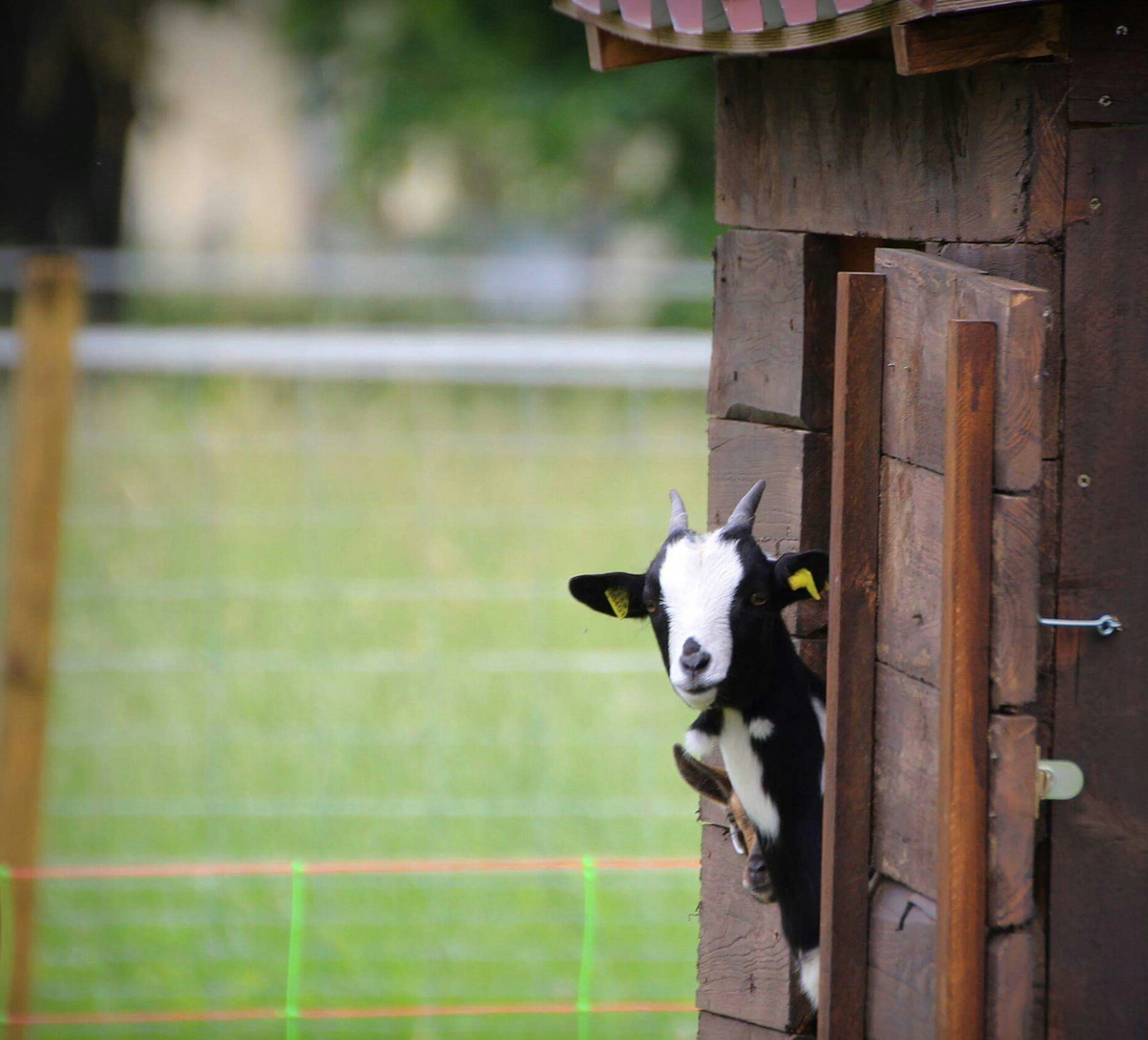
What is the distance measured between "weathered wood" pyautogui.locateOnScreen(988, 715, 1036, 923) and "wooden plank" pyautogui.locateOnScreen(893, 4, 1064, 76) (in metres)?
1.10

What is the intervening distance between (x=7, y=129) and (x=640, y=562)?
1127 centimetres

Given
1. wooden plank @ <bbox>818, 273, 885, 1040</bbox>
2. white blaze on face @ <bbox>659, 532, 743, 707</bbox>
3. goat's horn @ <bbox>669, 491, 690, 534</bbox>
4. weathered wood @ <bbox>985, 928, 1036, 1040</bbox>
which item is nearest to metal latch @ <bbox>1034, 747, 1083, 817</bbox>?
weathered wood @ <bbox>985, 928, 1036, 1040</bbox>

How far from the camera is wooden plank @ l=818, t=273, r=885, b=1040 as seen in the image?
2898 millimetres

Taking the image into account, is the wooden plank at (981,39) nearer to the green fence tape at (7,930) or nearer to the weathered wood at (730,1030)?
the weathered wood at (730,1030)

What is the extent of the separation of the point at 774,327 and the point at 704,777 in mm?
993

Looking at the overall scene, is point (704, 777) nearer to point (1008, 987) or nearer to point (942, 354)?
point (1008, 987)

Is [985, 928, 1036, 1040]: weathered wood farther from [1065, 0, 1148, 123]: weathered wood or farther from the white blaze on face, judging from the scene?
[1065, 0, 1148, 123]: weathered wood

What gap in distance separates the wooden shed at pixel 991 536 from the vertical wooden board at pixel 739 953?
718 mm

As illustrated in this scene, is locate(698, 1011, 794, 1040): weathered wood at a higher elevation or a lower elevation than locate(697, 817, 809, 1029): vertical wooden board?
lower

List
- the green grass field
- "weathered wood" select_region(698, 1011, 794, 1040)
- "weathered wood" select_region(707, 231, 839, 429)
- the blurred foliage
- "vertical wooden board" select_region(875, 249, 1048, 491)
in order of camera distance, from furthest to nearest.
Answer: the blurred foliage → the green grass field → "weathered wood" select_region(698, 1011, 794, 1040) → "weathered wood" select_region(707, 231, 839, 429) → "vertical wooden board" select_region(875, 249, 1048, 491)

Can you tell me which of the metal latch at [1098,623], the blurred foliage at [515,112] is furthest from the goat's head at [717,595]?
the blurred foliage at [515,112]

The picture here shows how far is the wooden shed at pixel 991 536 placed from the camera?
2617 mm

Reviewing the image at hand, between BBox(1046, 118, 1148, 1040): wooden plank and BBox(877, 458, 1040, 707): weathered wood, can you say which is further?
BBox(1046, 118, 1148, 1040): wooden plank

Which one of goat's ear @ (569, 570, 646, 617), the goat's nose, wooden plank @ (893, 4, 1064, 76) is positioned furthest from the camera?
goat's ear @ (569, 570, 646, 617)
